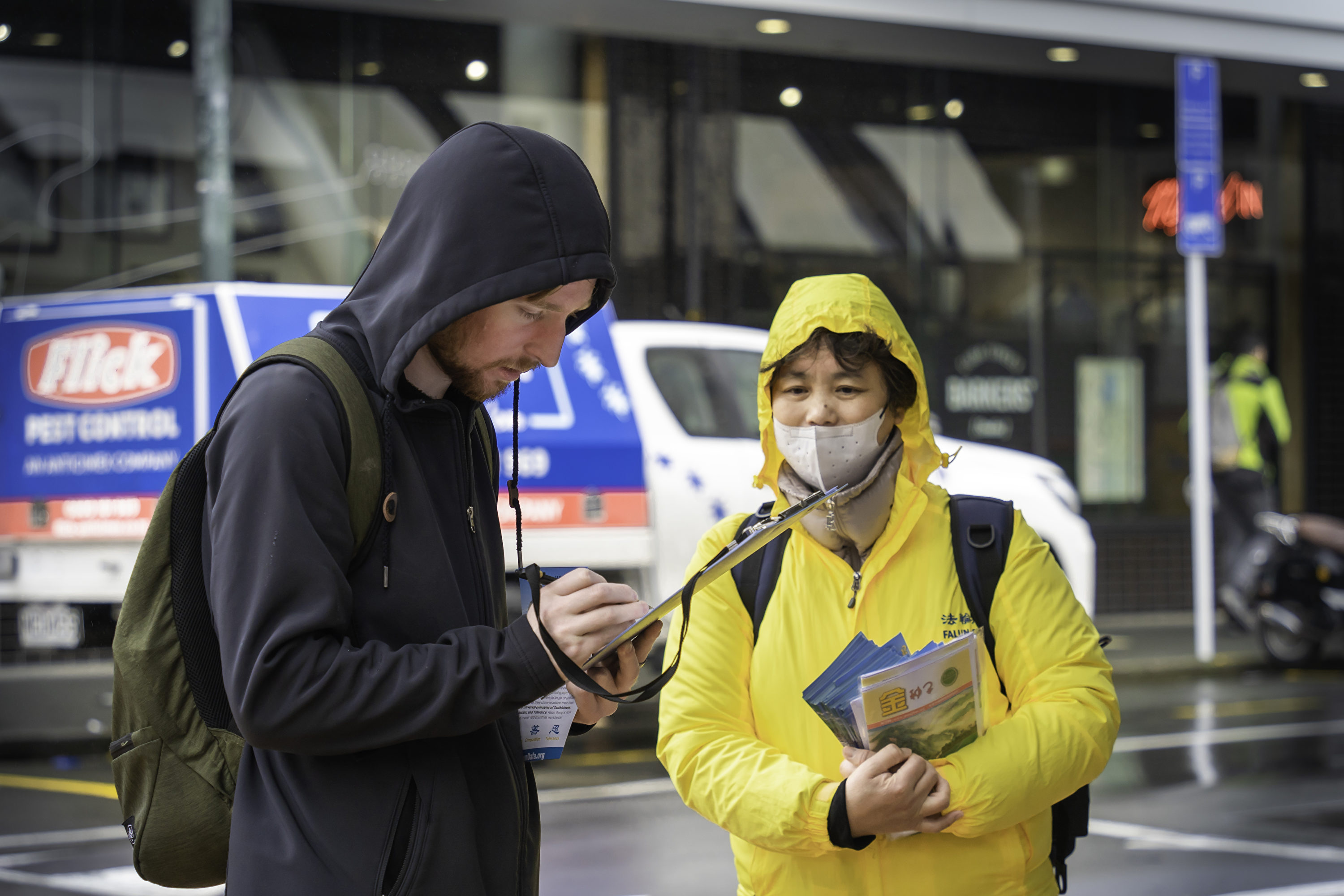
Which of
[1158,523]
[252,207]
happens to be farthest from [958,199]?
[252,207]

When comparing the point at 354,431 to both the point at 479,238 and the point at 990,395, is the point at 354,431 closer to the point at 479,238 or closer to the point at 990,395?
the point at 479,238

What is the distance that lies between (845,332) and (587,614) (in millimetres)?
1031

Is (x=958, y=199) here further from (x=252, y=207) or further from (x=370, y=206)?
(x=252, y=207)

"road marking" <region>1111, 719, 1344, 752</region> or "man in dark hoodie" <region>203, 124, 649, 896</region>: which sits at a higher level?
"man in dark hoodie" <region>203, 124, 649, 896</region>

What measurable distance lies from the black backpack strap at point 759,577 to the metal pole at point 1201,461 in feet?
30.8

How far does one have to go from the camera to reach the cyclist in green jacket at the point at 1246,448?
1235 centimetres

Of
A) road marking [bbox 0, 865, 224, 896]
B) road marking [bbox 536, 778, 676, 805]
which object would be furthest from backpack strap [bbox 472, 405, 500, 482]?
road marking [bbox 536, 778, 676, 805]

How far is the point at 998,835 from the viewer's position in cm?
252

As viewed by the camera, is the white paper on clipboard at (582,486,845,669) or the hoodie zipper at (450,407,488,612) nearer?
the white paper on clipboard at (582,486,845,669)

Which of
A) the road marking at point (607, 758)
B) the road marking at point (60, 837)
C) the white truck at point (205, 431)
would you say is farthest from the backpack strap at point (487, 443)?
the road marking at point (607, 758)

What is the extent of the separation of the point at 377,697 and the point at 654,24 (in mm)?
11243

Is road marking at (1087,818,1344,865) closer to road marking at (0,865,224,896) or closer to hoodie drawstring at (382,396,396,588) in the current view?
road marking at (0,865,224,896)

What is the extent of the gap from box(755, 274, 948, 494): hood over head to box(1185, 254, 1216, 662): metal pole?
9175 mm

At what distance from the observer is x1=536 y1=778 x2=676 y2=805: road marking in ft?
23.7
